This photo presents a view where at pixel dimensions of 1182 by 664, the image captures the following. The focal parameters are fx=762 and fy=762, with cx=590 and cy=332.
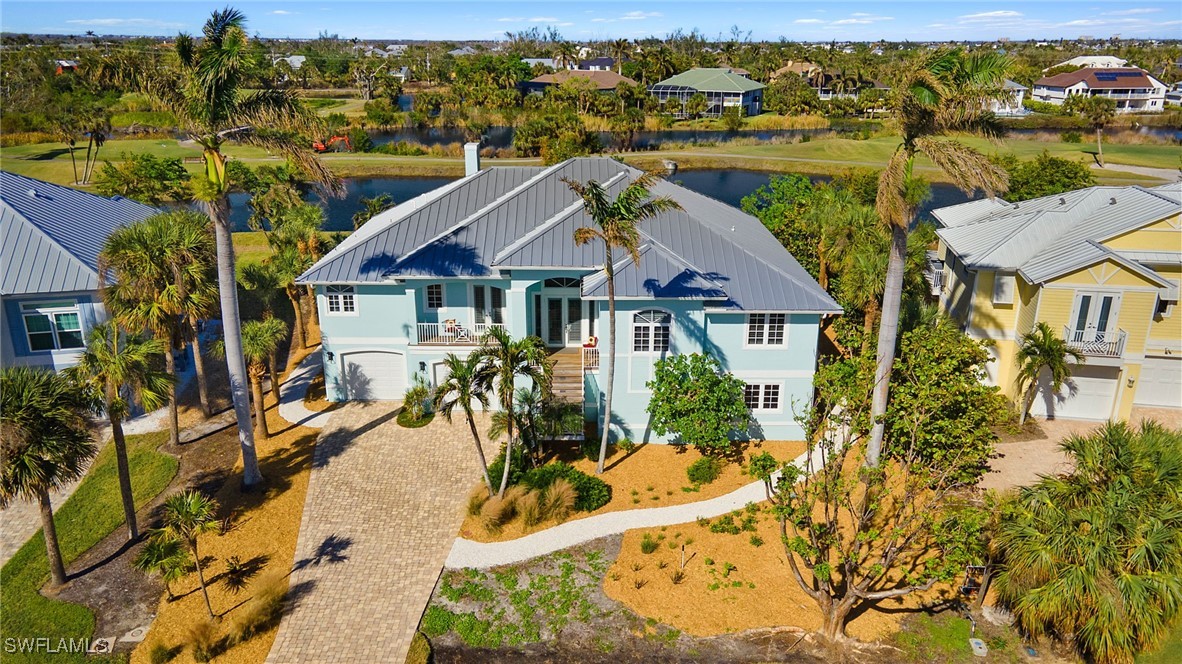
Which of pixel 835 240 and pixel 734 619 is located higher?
pixel 835 240

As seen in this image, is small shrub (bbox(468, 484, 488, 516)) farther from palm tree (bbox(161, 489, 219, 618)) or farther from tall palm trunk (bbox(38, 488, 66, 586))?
tall palm trunk (bbox(38, 488, 66, 586))

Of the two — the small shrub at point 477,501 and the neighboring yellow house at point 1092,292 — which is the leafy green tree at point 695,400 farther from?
the neighboring yellow house at point 1092,292

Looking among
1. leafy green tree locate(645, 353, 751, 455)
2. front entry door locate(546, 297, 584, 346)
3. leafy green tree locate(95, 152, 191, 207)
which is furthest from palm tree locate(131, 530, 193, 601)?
leafy green tree locate(95, 152, 191, 207)

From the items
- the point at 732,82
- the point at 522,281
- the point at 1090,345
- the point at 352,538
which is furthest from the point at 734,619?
the point at 732,82

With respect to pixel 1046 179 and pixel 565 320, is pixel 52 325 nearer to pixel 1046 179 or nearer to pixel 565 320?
pixel 565 320

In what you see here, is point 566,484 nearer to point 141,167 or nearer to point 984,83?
point 984,83

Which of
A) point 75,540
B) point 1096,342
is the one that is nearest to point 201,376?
point 75,540
